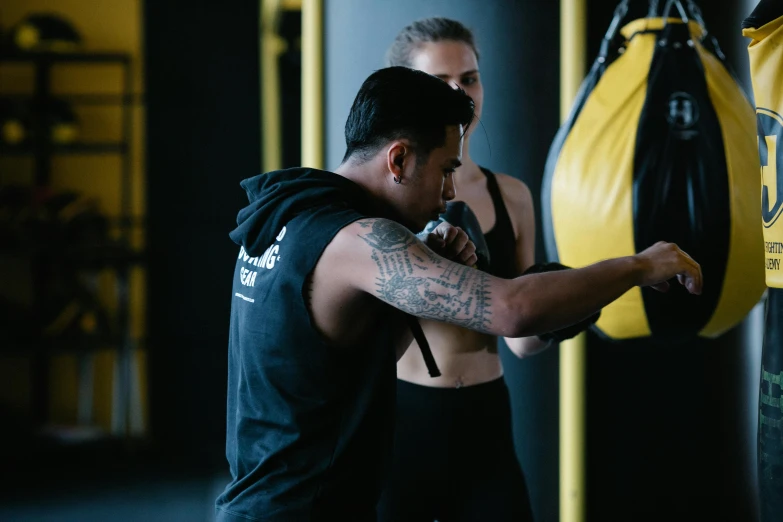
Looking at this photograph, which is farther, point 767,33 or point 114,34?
point 114,34

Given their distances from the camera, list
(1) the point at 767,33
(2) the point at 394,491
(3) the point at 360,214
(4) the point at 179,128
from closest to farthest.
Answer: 1. (3) the point at 360,214
2. (1) the point at 767,33
3. (2) the point at 394,491
4. (4) the point at 179,128

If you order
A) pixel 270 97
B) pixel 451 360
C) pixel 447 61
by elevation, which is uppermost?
pixel 270 97

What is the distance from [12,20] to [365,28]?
395 centimetres

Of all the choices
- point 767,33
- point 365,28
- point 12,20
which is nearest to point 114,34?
point 12,20

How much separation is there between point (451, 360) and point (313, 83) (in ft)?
3.00

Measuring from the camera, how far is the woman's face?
1.84 meters

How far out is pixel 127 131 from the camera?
16.7 ft

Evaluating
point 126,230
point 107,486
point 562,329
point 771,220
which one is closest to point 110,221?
point 126,230

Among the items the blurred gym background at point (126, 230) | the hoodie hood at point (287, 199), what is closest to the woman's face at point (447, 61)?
the hoodie hood at point (287, 199)

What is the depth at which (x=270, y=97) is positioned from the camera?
190 inches

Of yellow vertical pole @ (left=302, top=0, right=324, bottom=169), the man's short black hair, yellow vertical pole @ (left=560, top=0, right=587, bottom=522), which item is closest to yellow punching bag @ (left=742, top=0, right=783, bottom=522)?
the man's short black hair

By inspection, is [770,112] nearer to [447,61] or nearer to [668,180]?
[668,180]

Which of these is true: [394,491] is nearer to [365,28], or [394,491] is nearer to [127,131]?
[365,28]

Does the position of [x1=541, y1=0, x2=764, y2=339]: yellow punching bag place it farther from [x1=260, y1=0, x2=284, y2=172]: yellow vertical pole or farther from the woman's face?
[x1=260, y1=0, x2=284, y2=172]: yellow vertical pole
